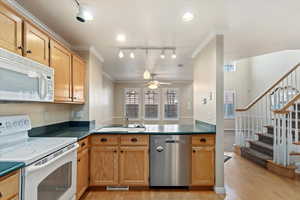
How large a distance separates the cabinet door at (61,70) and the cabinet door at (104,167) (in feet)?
3.14

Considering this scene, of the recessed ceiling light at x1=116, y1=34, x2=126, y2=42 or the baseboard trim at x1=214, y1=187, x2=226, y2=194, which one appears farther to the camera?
the recessed ceiling light at x1=116, y1=34, x2=126, y2=42

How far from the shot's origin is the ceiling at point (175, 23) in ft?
6.87

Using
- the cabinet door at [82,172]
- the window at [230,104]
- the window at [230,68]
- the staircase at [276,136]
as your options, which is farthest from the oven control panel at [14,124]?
the window at [230,68]

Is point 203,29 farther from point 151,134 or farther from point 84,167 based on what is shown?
point 84,167

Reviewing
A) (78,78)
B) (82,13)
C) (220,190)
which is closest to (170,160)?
(220,190)

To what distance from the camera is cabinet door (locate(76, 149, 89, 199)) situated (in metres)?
2.47

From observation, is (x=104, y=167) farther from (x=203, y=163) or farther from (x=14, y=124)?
(x=203, y=163)

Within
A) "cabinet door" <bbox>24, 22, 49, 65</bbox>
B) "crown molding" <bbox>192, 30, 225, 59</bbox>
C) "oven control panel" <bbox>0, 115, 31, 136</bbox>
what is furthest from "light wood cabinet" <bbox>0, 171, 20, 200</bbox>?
"crown molding" <bbox>192, 30, 225, 59</bbox>

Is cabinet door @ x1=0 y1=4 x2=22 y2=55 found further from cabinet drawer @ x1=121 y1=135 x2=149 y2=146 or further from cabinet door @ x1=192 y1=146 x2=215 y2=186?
cabinet door @ x1=192 y1=146 x2=215 y2=186

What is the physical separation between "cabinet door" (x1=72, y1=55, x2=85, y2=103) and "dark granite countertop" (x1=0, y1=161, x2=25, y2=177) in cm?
167

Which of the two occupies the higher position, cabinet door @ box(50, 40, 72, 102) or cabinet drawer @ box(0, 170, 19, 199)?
cabinet door @ box(50, 40, 72, 102)

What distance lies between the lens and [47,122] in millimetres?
2736

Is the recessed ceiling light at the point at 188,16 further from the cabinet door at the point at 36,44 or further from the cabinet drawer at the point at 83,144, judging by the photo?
the cabinet drawer at the point at 83,144

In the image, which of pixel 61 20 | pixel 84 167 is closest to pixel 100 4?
pixel 61 20
